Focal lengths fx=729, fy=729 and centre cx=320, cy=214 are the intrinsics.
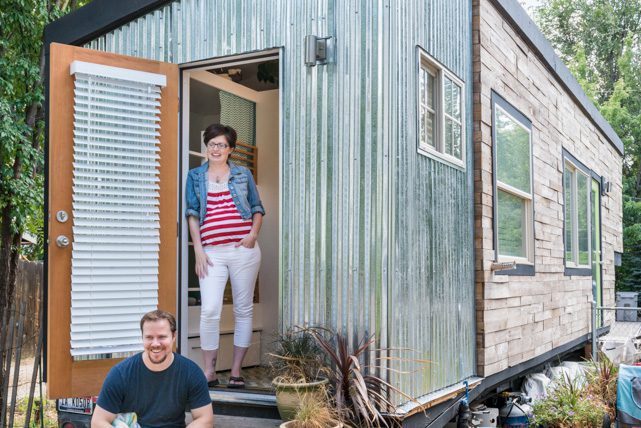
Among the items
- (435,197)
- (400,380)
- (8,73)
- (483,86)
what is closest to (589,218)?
(483,86)

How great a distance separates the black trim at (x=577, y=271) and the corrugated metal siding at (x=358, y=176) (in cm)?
415

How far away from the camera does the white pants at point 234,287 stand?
4844 millimetres

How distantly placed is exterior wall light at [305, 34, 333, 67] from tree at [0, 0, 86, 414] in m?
3.79

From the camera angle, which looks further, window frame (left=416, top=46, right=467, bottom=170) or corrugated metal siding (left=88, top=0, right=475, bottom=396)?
window frame (left=416, top=46, right=467, bottom=170)

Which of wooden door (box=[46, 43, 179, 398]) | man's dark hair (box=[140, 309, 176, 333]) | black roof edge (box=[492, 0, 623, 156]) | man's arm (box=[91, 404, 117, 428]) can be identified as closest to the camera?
man's arm (box=[91, 404, 117, 428])

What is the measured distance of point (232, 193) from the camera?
16.2 feet

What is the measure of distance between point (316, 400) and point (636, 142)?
19.1 metres

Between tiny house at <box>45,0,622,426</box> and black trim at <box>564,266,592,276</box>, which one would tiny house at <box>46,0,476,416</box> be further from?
black trim at <box>564,266,592,276</box>

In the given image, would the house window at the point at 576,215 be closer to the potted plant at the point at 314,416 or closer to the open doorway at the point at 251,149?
the open doorway at the point at 251,149

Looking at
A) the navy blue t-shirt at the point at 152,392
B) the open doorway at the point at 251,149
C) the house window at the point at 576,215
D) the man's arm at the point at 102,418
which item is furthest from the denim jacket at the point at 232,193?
the house window at the point at 576,215

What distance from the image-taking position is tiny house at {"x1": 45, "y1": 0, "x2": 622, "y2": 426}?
4320 millimetres

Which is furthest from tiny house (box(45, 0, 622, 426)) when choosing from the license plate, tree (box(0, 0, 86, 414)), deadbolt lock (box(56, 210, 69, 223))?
tree (box(0, 0, 86, 414))

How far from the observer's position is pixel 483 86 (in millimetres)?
5895

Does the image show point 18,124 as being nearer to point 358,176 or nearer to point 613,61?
point 358,176
